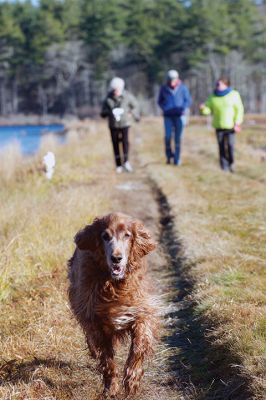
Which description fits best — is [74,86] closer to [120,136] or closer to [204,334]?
[120,136]

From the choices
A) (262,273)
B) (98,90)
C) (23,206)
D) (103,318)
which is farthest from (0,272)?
(98,90)

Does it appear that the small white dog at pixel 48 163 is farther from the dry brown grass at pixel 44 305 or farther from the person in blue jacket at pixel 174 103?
the person in blue jacket at pixel 174 103

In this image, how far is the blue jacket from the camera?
14.2 meters

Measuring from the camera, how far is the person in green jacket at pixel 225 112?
43.5ft

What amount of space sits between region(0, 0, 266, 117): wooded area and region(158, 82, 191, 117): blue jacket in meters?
46.1

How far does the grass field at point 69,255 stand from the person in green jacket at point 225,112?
791mm

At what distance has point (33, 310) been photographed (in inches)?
211

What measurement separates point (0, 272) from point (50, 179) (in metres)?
6.33

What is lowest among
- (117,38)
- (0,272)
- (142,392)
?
(142,392)

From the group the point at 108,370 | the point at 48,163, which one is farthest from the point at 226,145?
the point at 108,370

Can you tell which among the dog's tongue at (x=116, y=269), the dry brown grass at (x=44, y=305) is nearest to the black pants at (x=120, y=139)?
the dry brown grass at (x=44, y=305)

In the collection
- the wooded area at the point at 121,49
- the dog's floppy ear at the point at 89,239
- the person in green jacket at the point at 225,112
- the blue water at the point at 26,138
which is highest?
the wooded area at the point at 121,49

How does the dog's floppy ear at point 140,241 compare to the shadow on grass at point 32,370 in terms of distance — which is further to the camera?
the dog's floppy ear at point 140,241

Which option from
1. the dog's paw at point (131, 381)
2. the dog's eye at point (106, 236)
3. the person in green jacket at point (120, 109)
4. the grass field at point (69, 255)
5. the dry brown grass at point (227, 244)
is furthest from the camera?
the person in green jacket at point (120, 109)
